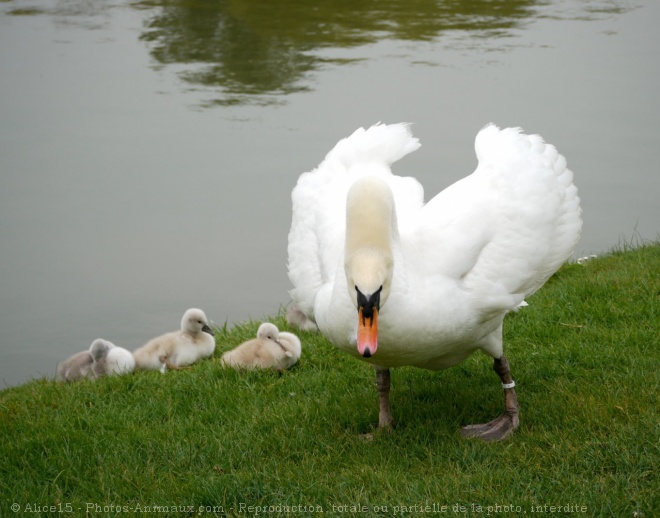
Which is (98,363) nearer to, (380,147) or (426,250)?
(380,147)

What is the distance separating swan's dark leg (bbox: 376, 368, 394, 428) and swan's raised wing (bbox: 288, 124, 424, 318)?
0.46 m

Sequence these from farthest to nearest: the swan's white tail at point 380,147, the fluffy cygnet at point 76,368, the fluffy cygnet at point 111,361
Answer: the fluffy cygnet at point 76,368, the fluffy cygnet at point 111,361, the swan's white tail at point 380,147

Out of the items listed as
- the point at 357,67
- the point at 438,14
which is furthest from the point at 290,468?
the point at 438,14

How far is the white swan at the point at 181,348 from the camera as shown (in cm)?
605

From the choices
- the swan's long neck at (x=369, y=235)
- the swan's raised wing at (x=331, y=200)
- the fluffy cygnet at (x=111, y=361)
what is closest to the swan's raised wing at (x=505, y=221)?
the swan's long neck at (x=369, y=235)

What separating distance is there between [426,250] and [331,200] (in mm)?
870

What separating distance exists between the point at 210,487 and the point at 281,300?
379cm

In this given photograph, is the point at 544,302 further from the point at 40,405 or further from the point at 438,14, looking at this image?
the point at 438,14

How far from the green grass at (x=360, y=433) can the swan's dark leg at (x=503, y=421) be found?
0.19 ft

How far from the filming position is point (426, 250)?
420cm

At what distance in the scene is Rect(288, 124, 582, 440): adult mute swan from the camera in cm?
394

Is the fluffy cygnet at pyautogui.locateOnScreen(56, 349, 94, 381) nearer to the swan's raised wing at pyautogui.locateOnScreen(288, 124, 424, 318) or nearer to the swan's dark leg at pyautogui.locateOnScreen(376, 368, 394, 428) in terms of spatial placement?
the swan's raised wing at pyautogui.locateOnScreen(288, 124, 424, 318)

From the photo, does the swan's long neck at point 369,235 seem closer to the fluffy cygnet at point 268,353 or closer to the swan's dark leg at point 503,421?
the swan's dark leg at point 503,421

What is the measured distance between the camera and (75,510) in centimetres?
396
